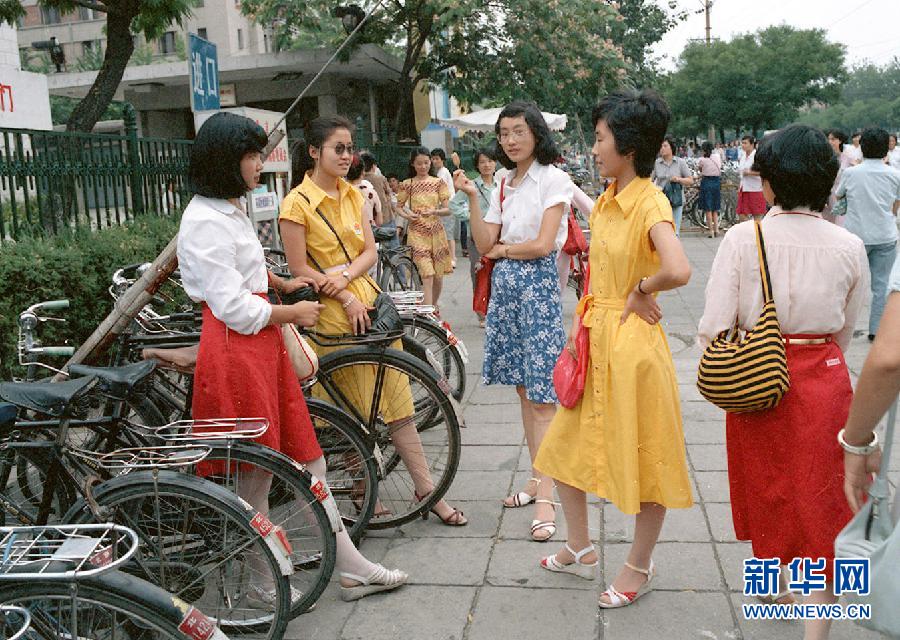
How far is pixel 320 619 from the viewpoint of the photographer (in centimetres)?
325

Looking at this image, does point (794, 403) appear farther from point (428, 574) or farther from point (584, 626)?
point (428, 574)

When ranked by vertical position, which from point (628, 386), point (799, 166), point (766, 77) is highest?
point (766, 77)

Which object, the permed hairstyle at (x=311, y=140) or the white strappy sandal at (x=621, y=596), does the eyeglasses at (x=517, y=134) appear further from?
the white strappy sandal at (x=621, y=596)

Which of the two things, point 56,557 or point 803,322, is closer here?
point 56,557

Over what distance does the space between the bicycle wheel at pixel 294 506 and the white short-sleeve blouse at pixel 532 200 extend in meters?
1.60

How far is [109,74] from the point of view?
29.6ft

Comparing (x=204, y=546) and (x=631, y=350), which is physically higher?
(x=631, y=350)

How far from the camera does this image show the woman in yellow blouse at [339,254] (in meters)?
3.78

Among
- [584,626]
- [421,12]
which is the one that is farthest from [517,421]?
[421,12]

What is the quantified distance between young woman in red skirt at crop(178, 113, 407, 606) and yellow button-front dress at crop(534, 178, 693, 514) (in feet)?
3.44

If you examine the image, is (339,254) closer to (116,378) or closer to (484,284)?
(484,284)

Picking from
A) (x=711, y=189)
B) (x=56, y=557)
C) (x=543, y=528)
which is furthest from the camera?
(x=711, y=189)

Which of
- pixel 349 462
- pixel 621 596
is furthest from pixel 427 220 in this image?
pixel 621 596

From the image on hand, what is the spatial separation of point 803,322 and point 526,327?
1.54 meters
